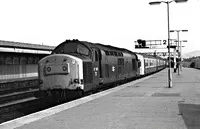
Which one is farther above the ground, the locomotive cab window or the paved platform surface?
the locomotive cab window

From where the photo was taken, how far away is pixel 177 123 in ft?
27.2

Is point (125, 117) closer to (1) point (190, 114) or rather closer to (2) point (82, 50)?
(1) point (190, 114)

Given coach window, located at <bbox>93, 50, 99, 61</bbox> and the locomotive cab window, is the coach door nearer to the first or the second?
coach window, located at <bbox>93, 50, 99, 61</bbox>

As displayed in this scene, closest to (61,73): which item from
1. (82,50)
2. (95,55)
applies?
(82,50)

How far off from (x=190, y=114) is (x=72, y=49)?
8298 millimetres

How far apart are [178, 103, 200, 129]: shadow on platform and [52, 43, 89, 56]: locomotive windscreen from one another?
618 centimetres

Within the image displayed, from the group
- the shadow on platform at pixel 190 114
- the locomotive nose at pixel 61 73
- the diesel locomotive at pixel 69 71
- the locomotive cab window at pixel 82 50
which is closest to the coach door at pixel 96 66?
the diesel locomotive at pixel 69 71

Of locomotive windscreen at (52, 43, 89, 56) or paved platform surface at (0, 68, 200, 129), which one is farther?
locomotive windscreen at (52, 43, 89, 56)

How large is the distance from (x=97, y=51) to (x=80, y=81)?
3.24 metres

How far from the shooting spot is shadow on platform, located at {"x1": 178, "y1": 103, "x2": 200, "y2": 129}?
804 cm

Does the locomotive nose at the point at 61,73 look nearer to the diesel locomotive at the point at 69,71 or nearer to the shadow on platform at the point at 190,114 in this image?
the diesel locomotive at the point at 69,71

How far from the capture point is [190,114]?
32.0 ft

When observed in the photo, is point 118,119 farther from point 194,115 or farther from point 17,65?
point 17,65

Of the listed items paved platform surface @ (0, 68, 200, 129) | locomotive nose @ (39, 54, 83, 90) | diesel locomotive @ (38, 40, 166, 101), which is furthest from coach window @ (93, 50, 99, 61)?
paved platform surface @ (0, 68, 200, 129)
